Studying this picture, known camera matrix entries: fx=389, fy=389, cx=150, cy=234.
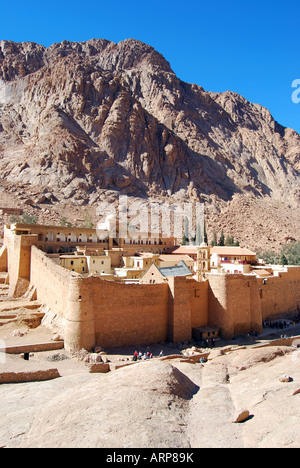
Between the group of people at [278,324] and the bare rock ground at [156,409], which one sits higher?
the bare rock ground at [156,409]

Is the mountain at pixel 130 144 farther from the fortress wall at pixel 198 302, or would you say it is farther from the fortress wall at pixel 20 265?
the fortress wall at pixel 198 302

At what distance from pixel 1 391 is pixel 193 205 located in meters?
53.7

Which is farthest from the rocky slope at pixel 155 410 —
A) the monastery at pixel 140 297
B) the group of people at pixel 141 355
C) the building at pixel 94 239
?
the building at pixel 94 239

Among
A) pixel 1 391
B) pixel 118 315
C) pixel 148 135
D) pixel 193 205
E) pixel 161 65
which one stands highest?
pixel 161 65

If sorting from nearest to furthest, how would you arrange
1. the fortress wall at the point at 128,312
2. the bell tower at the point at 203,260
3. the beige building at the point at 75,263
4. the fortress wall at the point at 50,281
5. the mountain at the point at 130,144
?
the fortress wall at the point at 128,312, the fortress wall at the point at 50,281, the bell tower at the point at 203,260, the beige building at the point at 75,263, the mountain at the point at 130,144

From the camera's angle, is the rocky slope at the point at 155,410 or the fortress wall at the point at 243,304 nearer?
the rocky slope at the point at 155,410

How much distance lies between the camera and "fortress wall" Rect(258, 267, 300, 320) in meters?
21.8

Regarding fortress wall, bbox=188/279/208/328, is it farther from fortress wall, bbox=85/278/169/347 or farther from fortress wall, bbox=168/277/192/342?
fortress wall, bbox=85/278/169/347

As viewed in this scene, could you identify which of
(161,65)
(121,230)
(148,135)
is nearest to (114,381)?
(121,230)

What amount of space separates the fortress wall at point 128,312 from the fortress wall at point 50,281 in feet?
5.09

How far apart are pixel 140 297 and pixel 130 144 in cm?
5178

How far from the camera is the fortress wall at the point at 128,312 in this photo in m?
15.1

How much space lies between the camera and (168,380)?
30.5ft
